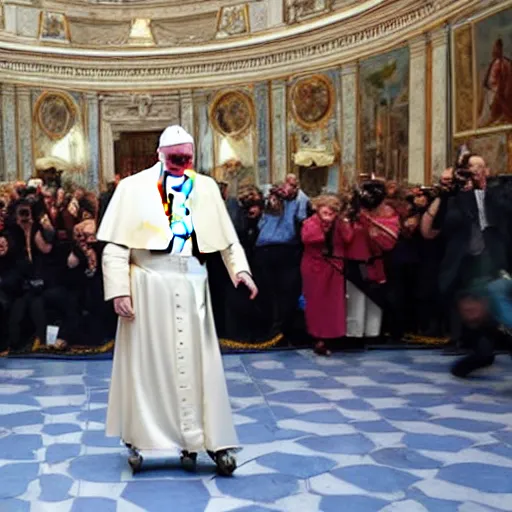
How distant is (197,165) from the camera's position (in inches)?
577

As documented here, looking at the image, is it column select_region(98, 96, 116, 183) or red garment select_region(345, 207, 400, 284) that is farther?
column select_region(98, 96, 116, 183)

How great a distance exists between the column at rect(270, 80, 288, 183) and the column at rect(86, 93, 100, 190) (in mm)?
3371

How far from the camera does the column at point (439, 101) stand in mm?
10664

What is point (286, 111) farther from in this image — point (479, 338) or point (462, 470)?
point (462, 470)

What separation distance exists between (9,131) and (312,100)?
554cm

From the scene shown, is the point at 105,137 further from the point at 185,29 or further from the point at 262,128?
the point at 262,128

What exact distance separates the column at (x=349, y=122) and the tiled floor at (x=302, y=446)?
6139 mm

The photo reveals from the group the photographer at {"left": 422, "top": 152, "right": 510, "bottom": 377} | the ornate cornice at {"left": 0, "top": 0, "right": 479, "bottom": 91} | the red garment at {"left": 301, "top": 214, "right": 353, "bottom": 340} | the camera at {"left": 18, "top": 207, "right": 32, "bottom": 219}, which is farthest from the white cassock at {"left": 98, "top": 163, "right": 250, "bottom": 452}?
the ornate cornice at {"left": 0, "top": 0, "right": 479, "bottom": 91}

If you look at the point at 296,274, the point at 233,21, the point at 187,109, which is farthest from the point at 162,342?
the point at 233,21

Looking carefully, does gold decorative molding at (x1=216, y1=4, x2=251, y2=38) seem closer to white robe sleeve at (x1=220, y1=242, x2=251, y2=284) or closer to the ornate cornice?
the ornate cornice

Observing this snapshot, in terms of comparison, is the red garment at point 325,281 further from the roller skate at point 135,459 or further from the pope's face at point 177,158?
the roller skate at point 135,459

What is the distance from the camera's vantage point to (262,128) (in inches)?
567

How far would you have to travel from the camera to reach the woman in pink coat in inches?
311

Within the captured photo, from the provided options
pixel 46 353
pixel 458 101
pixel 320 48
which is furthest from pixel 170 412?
pixel 320 48
